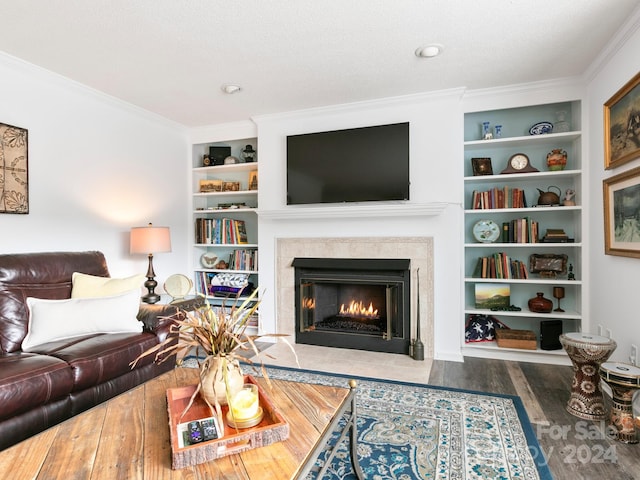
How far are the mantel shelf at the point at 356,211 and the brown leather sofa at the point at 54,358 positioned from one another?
147 cm

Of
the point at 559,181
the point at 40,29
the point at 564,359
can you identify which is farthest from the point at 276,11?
the point at 564,359

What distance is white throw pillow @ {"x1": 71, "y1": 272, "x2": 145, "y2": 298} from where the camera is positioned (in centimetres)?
265

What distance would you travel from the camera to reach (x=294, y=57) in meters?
2.70

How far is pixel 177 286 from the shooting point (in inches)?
151

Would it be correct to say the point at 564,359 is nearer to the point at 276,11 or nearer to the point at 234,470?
the point at 234,470

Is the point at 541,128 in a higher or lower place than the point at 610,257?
higher

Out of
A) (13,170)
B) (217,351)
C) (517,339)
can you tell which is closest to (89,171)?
(13,170)

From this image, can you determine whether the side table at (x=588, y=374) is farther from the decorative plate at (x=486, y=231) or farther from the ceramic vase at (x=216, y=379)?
the ceramic vase at (x=216, y=379)

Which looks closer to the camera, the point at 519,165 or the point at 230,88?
the point at 230,88

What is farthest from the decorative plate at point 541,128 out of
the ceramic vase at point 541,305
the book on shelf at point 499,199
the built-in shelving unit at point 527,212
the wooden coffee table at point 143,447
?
the wooden coffee table at point 143,447

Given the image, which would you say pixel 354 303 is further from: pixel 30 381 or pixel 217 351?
pixel 30 381

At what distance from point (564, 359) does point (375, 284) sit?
1.76 m

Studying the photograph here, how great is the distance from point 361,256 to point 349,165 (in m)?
0.91

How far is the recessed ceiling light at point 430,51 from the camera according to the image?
254cm
